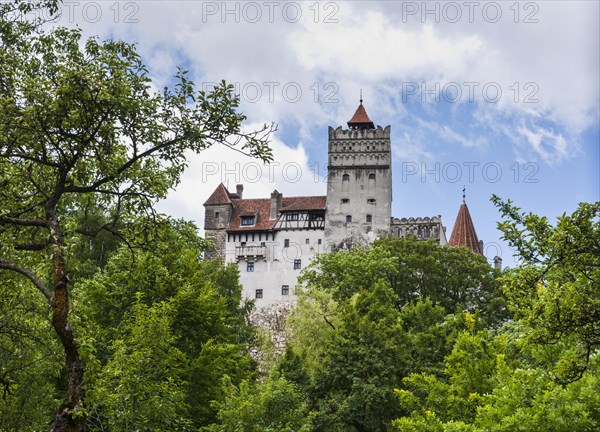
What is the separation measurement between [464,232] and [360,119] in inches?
596

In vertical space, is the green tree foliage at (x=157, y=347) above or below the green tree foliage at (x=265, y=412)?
above

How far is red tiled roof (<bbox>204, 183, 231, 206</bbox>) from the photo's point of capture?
73.9 m

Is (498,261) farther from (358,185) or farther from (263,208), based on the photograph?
(263,208)

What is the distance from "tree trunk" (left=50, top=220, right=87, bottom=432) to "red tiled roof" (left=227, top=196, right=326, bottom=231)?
6042cm

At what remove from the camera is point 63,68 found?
10.5m

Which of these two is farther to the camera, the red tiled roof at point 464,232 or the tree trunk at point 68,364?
the red tiled roof at point 464,232

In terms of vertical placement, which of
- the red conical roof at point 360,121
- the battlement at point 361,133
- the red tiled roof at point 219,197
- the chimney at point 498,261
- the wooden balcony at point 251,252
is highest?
the red conical roof at point 360,121

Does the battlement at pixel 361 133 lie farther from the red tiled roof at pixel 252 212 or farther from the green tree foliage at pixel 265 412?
the green tree foliage at pixel 265 412

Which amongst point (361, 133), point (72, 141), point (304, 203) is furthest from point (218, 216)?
point (72, 141)

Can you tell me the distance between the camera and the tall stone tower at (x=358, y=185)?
226 ft

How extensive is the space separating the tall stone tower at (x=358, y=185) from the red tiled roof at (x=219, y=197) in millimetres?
10349

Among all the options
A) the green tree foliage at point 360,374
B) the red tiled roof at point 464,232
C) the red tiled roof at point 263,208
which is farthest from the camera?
the red tiled roof at point 464,232

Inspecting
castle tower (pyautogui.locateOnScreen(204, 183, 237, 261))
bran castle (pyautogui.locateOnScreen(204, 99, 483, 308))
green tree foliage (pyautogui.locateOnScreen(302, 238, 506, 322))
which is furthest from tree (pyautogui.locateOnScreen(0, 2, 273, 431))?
castle tower (pyautogui.locateOnScreen(204, 183, 237, 261))

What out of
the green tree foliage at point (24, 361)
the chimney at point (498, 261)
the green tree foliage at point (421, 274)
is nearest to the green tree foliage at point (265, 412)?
the green tree foliage at point (24, 361)
